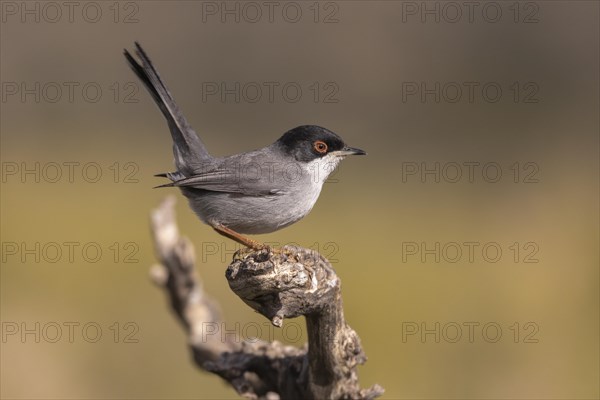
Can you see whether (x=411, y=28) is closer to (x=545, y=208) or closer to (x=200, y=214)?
(x=545, y=208)

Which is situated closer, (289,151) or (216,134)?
(289,151)

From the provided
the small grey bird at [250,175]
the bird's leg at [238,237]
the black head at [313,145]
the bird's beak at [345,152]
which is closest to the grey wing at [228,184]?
the small grey bird at [250,175]

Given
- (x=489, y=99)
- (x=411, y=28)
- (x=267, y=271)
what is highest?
(x=411, y=28)

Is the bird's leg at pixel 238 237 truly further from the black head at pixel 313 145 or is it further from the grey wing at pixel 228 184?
the black head at pixel 313 145

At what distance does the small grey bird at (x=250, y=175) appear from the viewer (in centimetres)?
517

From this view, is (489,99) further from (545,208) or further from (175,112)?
(175,112)

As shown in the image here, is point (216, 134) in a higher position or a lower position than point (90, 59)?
lower

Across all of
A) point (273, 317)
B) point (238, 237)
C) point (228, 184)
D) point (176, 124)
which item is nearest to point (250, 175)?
point (228, 184)

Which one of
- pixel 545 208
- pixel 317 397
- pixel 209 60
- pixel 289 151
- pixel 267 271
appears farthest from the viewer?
pixel 209 60

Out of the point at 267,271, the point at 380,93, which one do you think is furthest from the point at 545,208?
the point at 267,271

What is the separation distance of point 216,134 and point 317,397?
215 inches

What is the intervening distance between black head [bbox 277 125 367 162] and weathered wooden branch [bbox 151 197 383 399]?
2.41 ft

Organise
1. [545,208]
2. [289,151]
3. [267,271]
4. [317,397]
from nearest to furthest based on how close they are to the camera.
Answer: [267,271], [317,397], [289,151], [545,208]

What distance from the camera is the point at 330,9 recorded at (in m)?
11.4
